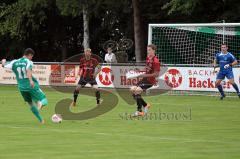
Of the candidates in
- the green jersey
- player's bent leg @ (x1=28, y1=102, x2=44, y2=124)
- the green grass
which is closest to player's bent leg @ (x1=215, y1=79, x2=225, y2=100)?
the green grass

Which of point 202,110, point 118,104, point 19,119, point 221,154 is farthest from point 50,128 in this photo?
point 118,104

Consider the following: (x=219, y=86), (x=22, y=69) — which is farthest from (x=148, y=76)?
(x=219, y=86)

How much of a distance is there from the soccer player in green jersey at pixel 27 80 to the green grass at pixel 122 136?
519 mm

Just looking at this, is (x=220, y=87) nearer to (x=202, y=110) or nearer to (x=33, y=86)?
(x=202, y=110)

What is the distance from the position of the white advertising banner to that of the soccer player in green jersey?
12289 mm

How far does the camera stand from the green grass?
12.8 m

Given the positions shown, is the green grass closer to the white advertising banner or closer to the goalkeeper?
the goalkeeper

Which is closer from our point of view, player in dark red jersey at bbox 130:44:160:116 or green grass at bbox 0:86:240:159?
green grass at bbox 0:86:240:159

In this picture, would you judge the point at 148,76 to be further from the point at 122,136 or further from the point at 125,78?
the point at 125,78

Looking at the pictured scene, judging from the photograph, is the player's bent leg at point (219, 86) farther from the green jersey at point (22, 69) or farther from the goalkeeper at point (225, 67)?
the green jersey at point (22, 69)

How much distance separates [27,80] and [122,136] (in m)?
3.98

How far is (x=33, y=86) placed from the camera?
59.8 ft

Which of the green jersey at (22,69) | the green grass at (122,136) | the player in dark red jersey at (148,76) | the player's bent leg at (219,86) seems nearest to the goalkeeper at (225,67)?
the player's bent leg at (219,86)

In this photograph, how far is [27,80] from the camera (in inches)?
734
